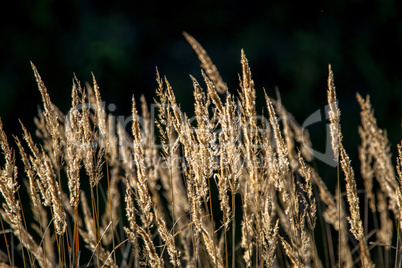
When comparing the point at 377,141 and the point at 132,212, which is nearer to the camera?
the point at 132,212

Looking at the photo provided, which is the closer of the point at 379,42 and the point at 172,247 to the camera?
the point at 172,247

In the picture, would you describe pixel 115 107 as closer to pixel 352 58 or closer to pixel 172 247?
pixel 352 58

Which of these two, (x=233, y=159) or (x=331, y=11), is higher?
(x=331, y=11)

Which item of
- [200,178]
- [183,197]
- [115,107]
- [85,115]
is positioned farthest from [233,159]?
[115,107]

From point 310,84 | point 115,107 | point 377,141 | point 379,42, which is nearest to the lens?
point 377,141

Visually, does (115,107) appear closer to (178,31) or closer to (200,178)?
(178,31)

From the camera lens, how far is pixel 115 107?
518cm

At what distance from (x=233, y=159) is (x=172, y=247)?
344 mm

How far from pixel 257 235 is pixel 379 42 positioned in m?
5.42

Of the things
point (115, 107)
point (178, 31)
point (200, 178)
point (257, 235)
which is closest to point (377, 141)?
point (257, 235)

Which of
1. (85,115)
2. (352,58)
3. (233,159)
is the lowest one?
(233,159)

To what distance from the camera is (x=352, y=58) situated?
19.8 ft

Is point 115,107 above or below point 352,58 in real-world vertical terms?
below

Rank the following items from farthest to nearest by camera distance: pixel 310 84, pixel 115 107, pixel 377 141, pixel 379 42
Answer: pixel 379 42 → pixel 310 84 → pixel 115 107 → pixel 377 141
